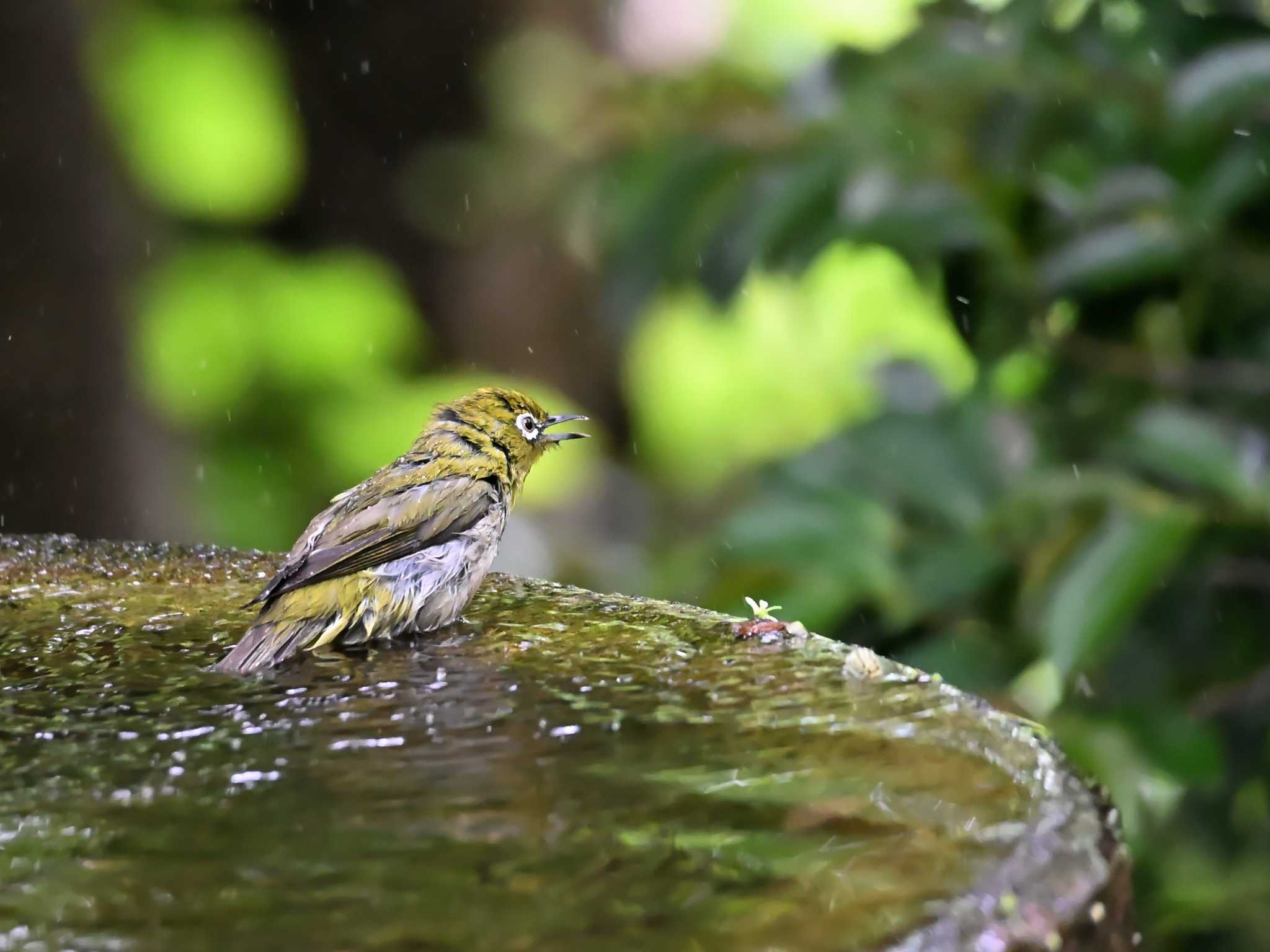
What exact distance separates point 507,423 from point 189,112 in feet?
10.9

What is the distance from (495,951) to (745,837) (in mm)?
265

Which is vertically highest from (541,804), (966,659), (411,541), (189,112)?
(189,112)

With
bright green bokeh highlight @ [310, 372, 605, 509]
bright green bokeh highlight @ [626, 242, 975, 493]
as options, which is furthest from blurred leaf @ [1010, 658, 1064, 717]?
bright green bokeh highlight @ [310, 372, 605, 509]

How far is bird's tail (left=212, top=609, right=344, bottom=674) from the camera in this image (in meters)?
1.87

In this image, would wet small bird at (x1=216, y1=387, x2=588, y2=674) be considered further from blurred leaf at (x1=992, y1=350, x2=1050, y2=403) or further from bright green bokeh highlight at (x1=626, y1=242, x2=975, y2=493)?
bright green bokeh highlight at (x1=626, y1=242, x2=975, y2=493)

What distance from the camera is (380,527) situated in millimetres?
2271

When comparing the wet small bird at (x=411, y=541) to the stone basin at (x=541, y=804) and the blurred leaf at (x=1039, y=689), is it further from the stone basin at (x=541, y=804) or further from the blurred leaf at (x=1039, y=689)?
the blurred leaf at (x=1039, y=689)

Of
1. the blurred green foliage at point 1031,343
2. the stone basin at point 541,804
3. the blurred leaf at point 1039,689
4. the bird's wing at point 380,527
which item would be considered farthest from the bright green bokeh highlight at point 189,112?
the blurred leaf at point 1039,689

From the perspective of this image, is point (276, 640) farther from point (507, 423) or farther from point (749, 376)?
point (749, 376)

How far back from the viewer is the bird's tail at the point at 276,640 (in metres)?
1.87

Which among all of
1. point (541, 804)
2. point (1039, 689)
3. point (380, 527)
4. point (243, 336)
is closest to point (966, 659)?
point (1039, 689)

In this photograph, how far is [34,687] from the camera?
69.2 inches

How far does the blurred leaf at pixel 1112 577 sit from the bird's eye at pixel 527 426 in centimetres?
96

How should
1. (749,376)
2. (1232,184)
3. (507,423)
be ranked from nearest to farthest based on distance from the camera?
1. (1232,184)
2. (507,423)
3. (749,376)
